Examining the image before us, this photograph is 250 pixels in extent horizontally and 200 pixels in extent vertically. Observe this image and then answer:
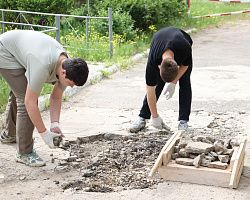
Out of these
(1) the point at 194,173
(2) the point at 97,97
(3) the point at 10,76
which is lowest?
(2) the point at 97,97

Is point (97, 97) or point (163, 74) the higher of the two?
point (163, 74)

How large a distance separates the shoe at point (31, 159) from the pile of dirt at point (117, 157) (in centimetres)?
19

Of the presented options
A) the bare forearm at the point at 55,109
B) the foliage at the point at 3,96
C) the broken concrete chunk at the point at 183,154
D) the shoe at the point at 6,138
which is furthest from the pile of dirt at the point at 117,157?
the foliage at the point at 3,96

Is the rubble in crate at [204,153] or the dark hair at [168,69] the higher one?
the dark hair at [168,69]

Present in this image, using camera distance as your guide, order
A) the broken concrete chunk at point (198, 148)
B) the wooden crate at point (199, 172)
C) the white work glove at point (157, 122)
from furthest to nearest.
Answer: the white work glove at point (157, 122) < the broken concrete chunk at point (198, 148) < the wooden crate at point (199, 172)

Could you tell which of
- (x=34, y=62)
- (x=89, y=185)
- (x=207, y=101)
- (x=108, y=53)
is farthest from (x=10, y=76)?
(x=108, y=53)

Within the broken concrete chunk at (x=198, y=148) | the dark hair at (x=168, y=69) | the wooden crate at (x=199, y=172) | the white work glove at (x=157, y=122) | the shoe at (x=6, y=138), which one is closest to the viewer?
the wooden crate at (x=199, y=172)

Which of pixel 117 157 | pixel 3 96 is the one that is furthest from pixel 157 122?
pixel 3 96

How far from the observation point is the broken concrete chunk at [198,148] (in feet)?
16.5

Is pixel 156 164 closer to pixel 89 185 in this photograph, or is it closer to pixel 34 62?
pixel 89 185

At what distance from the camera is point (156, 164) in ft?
16.0

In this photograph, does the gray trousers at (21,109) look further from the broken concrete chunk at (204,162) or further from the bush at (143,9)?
the bush at (143,9)

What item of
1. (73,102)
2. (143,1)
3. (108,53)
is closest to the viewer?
(73,102)

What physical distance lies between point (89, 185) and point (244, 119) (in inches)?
121
